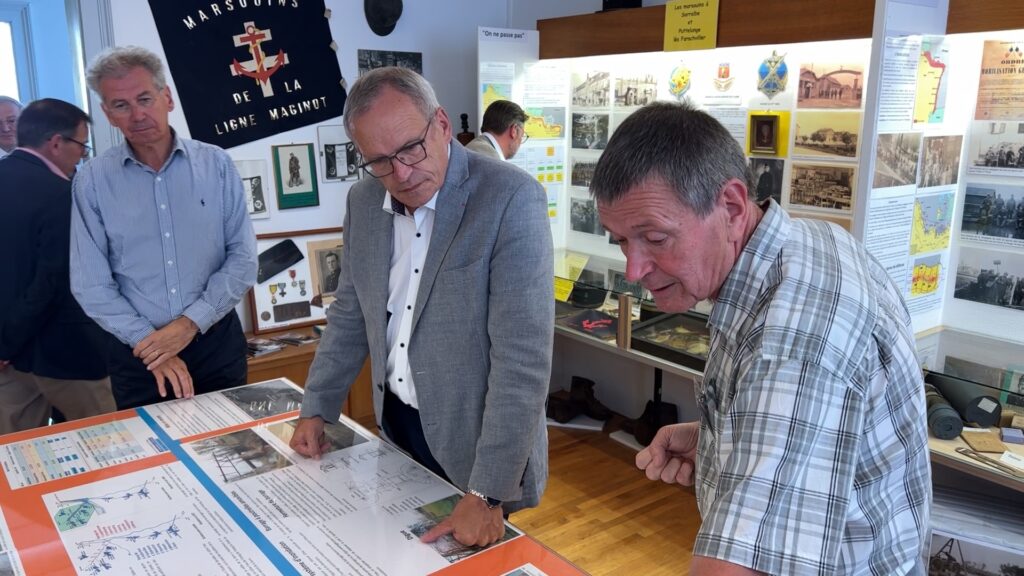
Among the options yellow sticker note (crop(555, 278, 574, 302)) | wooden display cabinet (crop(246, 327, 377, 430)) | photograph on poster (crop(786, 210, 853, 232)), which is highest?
photograph on poster (crop(786, 210, 853, 232))

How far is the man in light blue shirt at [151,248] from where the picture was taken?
2191 millimetres

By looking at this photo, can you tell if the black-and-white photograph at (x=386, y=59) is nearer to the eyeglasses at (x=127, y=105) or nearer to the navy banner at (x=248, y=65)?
the navy banner at (x=248, y=65)

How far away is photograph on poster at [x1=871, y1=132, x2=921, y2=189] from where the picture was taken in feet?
7.72

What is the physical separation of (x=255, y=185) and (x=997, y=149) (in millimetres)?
3404

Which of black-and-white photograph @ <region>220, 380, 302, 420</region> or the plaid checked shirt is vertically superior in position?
the plaid checked shirt

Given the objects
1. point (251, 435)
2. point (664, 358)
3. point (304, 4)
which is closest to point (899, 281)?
point (664, 358)

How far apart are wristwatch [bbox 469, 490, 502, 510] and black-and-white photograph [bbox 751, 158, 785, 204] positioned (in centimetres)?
223

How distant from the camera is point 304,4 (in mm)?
3959

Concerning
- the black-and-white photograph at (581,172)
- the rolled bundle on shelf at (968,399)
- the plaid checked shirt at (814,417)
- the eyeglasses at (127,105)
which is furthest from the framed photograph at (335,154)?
the plaid checked shirt at (814,417)

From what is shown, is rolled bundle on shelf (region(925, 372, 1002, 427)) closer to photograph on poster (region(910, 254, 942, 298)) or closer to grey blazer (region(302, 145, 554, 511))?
photograph on poster (region(910, 254, 942, 298))

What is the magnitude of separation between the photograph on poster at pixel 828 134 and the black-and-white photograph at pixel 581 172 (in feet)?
4.59

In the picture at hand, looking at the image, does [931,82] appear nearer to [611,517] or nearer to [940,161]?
[940,161]

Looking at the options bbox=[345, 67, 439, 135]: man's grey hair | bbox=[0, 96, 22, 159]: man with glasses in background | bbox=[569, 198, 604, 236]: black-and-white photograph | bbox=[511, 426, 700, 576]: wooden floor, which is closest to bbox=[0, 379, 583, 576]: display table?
→ bbox=[345, 67, 439, 135]: man's grey hair

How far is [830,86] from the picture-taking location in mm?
3000
